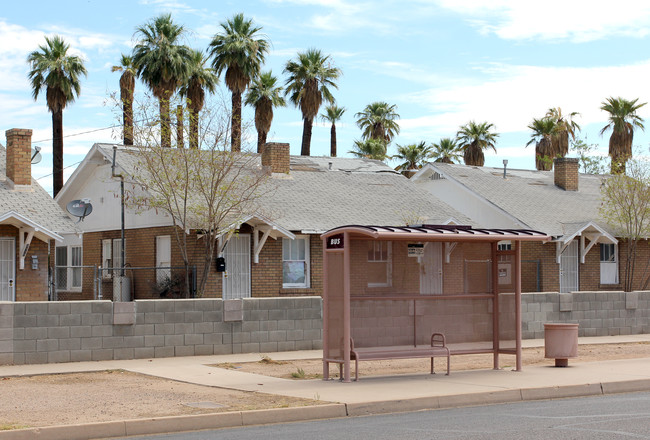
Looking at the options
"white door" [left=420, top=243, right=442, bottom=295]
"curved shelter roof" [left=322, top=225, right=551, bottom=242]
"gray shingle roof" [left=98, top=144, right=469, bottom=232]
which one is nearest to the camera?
"curved shelter roof" [left=322, top=225, right=551, bottom=242]

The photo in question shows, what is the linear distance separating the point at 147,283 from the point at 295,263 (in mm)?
4478

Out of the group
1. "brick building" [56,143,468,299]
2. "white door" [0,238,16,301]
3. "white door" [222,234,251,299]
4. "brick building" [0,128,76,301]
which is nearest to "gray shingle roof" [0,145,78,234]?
"brick building" [0,128,76,301]

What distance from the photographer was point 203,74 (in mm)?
45906

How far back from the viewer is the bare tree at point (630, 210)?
3206 centimetres

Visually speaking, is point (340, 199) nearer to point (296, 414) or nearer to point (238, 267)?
point (238, 267)

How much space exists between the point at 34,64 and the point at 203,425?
38.2 metres

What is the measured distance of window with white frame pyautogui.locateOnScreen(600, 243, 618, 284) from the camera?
33.7 meters

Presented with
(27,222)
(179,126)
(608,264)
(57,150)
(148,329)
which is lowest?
(148,329)

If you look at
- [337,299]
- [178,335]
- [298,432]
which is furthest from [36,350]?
[298,432]

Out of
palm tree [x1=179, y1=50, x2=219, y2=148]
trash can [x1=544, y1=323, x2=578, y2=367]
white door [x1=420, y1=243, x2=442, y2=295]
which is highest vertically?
palm tree [x1=179, y1=50, x2=219, y2=148]

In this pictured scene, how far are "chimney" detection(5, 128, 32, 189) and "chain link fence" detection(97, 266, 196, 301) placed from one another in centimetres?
317

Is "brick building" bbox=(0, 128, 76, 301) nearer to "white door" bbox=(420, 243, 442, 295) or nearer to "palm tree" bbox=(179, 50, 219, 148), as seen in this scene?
"white door" bbox=(420, 243, 442, 295)

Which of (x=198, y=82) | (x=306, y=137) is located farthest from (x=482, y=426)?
(x=306, y=137)

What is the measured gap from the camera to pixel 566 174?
3866 cm
